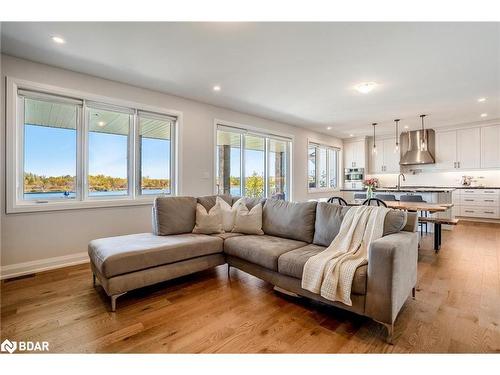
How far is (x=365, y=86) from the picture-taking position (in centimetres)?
373

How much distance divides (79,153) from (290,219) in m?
2.94

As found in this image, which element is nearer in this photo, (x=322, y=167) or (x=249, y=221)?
(x=249, y=221)

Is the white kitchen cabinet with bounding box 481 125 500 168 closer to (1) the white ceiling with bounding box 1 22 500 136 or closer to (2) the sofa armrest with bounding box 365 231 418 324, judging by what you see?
(1) the white ceiling with bounding box 1 22 500 136

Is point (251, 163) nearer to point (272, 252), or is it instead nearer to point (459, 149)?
point (272, 252)

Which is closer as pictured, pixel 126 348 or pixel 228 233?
pixel 126 348

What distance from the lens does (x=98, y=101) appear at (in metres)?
3.48

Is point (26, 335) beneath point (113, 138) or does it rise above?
beneath

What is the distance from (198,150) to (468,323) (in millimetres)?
4065

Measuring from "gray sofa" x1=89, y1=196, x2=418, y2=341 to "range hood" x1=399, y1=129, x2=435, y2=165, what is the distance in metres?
5.78

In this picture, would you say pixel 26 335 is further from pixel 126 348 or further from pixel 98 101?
pixel 98 101

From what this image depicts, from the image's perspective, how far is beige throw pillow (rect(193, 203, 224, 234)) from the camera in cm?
311

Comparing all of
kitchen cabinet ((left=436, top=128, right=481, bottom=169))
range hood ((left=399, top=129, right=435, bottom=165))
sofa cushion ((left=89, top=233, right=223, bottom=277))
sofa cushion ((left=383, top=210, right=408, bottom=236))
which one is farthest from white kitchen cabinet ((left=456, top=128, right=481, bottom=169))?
sofa cushion ((left=89, top=233, right=223, bottom=277))

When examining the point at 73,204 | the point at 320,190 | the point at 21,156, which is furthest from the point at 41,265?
the point at 320,190
